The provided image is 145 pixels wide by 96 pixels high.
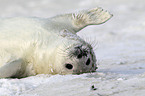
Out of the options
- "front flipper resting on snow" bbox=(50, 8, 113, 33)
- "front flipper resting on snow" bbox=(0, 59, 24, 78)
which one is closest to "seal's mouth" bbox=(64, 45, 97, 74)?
"front flipper resting on snow" bbox=(0, 59, 24, 78)

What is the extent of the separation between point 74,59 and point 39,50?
1.91 feet

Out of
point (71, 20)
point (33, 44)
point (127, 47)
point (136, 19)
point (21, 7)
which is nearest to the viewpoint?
point (33, 44)

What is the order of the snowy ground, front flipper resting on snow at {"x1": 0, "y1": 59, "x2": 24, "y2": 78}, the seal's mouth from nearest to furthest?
the snowy ground → the seal's mouth → front flipper resting on snow at {"x1": 0, "y1": 59, "x2": 24, "y2": 78}

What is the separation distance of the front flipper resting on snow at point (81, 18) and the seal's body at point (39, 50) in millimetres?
481

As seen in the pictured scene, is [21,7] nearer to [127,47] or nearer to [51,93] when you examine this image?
[127,47]

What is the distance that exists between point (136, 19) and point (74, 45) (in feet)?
25.2

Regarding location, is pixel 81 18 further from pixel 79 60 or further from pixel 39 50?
pixel 79 60

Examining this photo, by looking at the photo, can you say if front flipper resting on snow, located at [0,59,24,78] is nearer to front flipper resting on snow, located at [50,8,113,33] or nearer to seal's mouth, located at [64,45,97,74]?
seal's mouth, located at [64,45,97,74]

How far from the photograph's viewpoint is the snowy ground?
2.22 metres

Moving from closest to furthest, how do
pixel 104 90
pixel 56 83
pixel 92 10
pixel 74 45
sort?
pixel 104 90
pixel 56 83
pixel 74 45
pixel 92 10

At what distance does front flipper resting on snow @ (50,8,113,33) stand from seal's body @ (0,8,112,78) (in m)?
0.48

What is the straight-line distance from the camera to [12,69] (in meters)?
3.16

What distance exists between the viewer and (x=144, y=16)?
34.3 feet

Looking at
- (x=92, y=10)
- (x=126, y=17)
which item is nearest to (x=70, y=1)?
(x=126, y=17)
